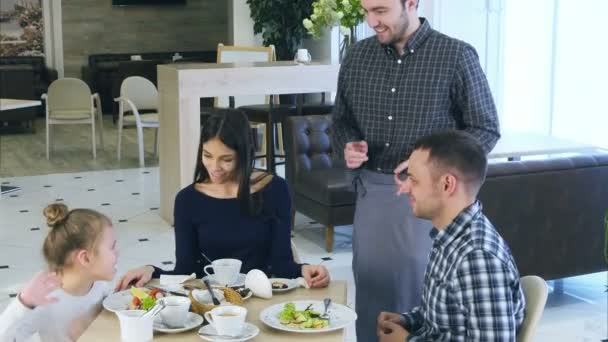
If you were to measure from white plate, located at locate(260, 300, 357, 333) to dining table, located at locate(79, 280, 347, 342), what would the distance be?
0.02 meters

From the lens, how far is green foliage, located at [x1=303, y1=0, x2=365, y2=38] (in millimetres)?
6891

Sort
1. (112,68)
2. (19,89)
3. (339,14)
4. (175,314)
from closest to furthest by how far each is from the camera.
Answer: (175,314)
(339,14)
(19,89)
(112,68)

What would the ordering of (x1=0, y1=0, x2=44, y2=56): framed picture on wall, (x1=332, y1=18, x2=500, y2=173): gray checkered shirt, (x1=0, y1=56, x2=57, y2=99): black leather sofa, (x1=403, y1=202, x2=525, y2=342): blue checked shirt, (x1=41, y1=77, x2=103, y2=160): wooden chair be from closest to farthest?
1. (x1=403, y1=202, x2=525, y2=342): blue checked shirt
2. (x1=332, y1=18, x2=500, y2=173): gray checkered shirt
3. (x1=41, y1=77, x2=103, y2=160): wooden chair
4. (x1=0, y1=56, x2=57, y2=99): black leather sofa
5. (x1=0, y1=0, x2=44, y2=56): framed picture on wall

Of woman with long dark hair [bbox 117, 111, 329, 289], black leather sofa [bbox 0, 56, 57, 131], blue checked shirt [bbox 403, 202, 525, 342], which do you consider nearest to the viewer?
blue checked shirt [bbox 403, 202, 525, 342]

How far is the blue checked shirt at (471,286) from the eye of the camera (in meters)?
2.17

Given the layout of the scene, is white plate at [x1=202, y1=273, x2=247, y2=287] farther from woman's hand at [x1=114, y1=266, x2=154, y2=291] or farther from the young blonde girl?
the young blonde girl

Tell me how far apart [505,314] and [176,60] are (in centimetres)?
1143

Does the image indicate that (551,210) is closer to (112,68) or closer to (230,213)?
(230,213)

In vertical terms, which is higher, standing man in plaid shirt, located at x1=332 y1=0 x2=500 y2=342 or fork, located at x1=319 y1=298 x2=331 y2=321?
standing man in plaid shirt, located at x1=332 y1=0 x2=500 y2=342

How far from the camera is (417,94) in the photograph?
121 inches

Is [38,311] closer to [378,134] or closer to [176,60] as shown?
[378,134]

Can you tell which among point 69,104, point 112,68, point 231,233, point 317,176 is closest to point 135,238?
point 317,176

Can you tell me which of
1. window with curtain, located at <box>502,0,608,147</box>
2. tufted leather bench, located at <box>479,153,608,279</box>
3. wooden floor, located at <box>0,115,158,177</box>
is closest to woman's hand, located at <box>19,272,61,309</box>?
tufted leather bench, located at <box>479,153,608,279</box>

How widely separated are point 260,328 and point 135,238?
438 centimetres
